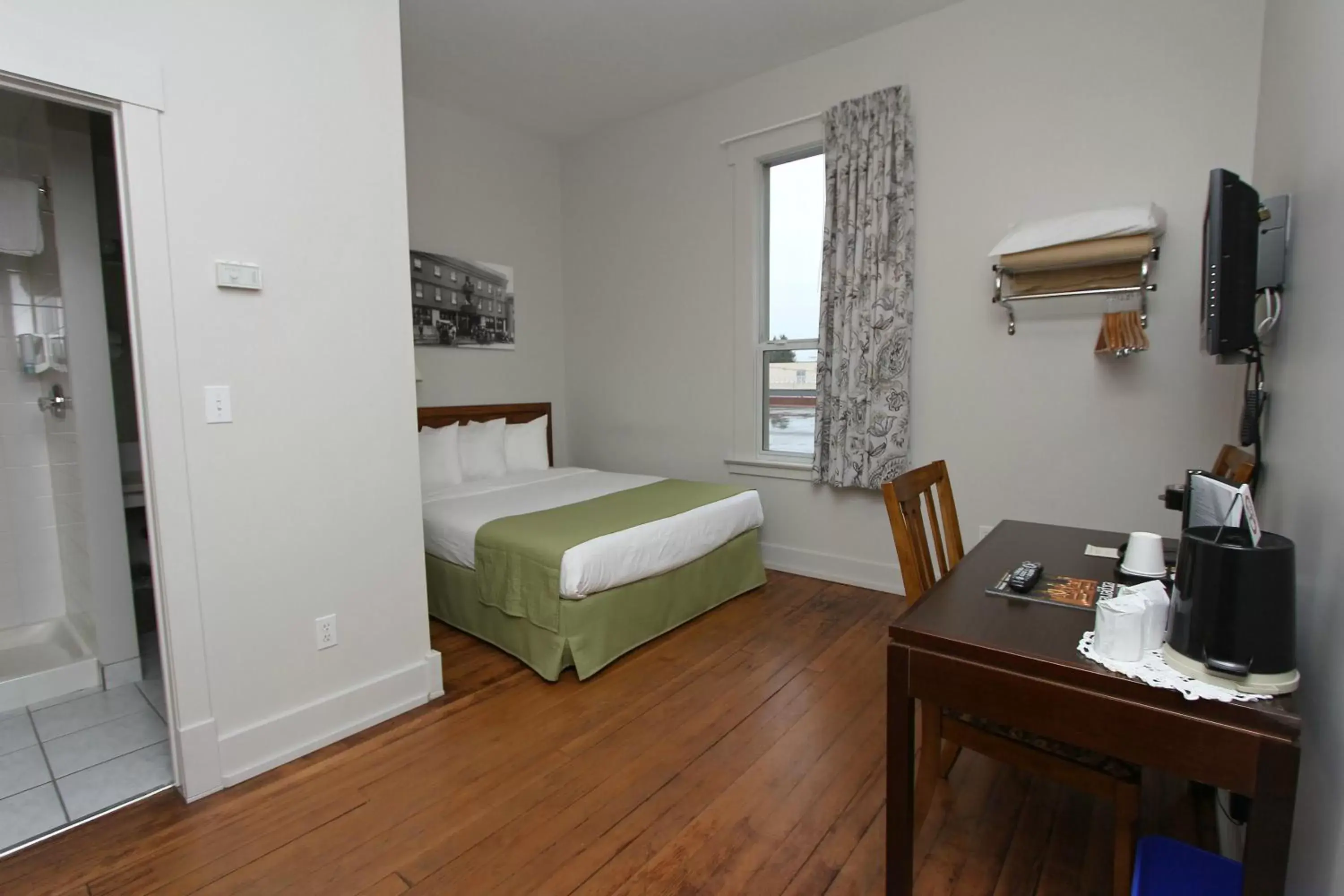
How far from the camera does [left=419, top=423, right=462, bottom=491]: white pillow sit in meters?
3.56

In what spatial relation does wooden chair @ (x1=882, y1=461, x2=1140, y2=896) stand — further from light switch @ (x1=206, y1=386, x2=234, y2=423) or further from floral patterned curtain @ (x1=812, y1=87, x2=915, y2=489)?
light switch @ (x1=206, y1=386, x2=234, y2=423)

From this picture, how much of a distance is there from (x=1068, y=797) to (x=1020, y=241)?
Answer: 82.0 inches

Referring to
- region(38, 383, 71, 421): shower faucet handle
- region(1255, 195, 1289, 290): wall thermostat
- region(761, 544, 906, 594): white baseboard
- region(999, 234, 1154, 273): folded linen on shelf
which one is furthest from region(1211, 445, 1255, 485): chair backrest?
region(38, 383, 71, 421): shower faucet handle

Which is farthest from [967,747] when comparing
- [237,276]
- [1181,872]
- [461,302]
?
[461,302]

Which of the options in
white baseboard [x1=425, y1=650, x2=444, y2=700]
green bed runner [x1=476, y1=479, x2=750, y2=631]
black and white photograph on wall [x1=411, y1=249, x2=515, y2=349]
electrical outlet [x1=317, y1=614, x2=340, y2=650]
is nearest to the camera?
electrical outlet [x1=317, y1=614, x2=340, y2=650]

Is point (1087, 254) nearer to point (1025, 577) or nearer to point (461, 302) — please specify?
point (1025, 577)

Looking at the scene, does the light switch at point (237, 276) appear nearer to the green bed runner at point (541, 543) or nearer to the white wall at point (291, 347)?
the white wall at point (291, 347)

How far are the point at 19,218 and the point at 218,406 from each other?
1.62 meters

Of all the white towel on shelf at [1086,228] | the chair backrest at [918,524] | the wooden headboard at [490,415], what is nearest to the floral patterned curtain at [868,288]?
the white towel on shelf at [1086,228]

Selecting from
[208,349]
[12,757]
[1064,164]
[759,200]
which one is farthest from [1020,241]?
[12,757]

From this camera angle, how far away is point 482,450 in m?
3.95

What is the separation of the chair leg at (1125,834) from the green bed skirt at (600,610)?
174 cm

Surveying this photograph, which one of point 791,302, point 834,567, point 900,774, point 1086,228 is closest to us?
point 900,774

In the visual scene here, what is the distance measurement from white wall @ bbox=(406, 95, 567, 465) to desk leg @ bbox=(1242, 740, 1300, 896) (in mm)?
3934
